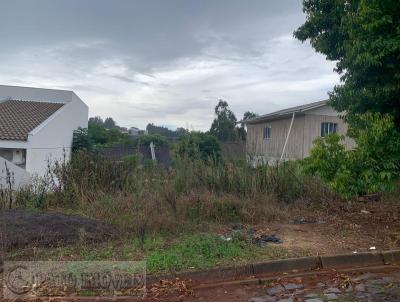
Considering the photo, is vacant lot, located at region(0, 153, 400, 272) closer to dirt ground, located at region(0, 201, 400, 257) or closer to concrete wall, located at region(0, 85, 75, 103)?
dirt ground, located at region(0, 201, 400, 257)

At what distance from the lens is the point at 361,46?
6117mm

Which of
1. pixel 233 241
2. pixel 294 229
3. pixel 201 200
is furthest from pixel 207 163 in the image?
pixel 233 241

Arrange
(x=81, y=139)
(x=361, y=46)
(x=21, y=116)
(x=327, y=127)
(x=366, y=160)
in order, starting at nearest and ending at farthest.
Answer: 1. (x=366, y=160)
2. (x=361, y=46)
3. (x=327, y=127)
4. (x=21, y=116)
5. (x=81, y=139)

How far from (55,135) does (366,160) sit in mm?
24482

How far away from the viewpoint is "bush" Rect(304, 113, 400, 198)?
18.6 ft

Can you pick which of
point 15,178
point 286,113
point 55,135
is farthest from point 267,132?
point 15,178

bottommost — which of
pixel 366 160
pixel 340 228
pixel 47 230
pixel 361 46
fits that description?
pixel 340 228

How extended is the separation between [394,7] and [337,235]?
369cm

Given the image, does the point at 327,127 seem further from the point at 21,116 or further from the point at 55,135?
the point at 21,116

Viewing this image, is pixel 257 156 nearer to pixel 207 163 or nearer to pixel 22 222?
pixel 207 163

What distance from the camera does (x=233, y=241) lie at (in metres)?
5.60

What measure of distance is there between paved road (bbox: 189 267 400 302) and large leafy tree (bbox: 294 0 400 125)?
10.5ft

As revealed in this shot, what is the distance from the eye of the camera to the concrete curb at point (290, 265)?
4555mm

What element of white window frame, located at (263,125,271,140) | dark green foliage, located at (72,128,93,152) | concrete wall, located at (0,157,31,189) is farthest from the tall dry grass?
dark green foliage, located at (72,128,93,152)
